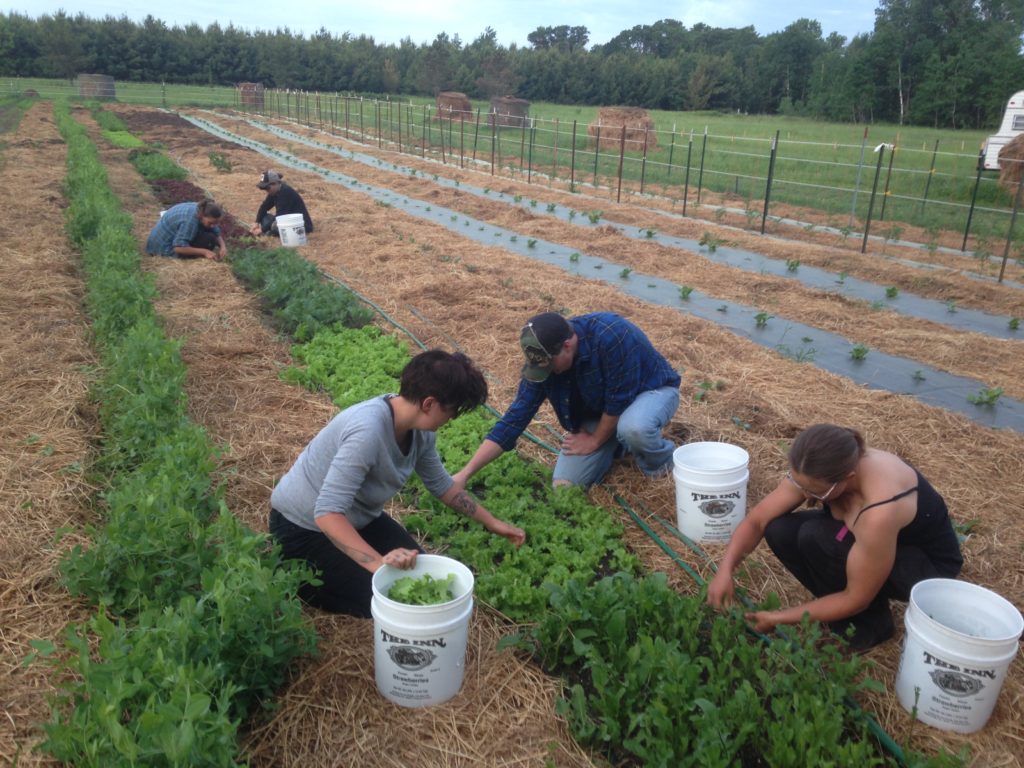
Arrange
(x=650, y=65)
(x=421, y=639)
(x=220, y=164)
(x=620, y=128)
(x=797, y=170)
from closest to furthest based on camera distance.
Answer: (x=421, y=639)
(x=220, y=164)
(x=797, y=170)
(x=620, y=128)
(x=650, y=65)

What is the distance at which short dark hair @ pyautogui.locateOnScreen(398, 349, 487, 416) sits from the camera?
9.97ft

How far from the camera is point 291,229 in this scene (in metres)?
11.3

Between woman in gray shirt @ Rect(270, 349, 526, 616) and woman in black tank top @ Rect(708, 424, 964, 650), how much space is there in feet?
4.25

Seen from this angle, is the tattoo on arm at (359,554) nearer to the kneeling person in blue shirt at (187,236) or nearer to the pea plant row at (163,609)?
the pea plant row at (163,609)

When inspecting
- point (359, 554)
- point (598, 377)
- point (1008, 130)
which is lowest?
point (359, 554)

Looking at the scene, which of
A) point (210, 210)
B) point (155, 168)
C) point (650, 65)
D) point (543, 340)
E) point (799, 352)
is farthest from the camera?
point (650, 65)

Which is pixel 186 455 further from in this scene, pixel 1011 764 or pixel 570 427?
pixel 1011 764

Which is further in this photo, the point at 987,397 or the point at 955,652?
the point at 987,397

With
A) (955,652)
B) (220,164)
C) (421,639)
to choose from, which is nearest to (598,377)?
(421,639)

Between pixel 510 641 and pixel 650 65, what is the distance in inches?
3243

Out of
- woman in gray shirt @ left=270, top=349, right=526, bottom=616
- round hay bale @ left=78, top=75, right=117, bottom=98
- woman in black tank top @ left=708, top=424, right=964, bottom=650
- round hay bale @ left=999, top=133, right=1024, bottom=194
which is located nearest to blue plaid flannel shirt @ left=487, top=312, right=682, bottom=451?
woman in gray shirt @ left=270, top=349, right=526, bottom=616

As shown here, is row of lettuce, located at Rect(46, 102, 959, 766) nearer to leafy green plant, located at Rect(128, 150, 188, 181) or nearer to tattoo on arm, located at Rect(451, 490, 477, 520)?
tattoo on arm, located at Rect(451, 490, 477, 520)

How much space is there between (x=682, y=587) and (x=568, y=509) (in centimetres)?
79

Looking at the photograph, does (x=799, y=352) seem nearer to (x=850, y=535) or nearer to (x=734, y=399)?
(x=734, y=399)
